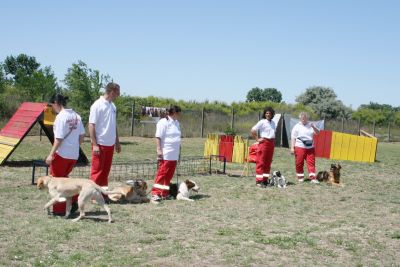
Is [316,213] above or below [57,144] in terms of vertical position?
below

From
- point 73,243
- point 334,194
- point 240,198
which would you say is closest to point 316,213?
point 240,198

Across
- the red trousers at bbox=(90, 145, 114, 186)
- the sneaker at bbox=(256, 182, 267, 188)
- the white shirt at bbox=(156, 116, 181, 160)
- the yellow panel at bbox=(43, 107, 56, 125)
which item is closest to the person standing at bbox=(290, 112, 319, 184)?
the sneaker at bbox=(256, 182, 267, 188)

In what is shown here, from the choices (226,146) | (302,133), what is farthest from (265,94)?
(302,133)

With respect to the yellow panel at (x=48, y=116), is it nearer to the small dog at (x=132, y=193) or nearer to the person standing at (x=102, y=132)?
the small dog at (x=132, y=193)

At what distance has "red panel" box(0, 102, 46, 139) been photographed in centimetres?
1211

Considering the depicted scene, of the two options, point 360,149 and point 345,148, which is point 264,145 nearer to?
point 360,149

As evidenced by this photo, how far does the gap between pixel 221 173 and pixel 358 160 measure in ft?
28.5

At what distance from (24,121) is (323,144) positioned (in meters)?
12.2

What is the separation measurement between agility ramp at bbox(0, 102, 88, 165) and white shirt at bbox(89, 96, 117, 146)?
5.00m

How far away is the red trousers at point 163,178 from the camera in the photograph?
→ 8.63 m

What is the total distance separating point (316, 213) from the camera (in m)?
8.06

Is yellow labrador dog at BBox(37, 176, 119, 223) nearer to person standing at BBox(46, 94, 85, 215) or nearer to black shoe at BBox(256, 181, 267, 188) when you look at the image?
person standing at BBox(46, 94, 85, 215)

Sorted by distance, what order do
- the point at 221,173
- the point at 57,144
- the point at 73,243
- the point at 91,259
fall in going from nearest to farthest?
the point at 91,259
the point at 73,243
the point at 57,144
the point at 221,173

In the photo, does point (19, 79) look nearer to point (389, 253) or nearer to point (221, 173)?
point (221, 173)
